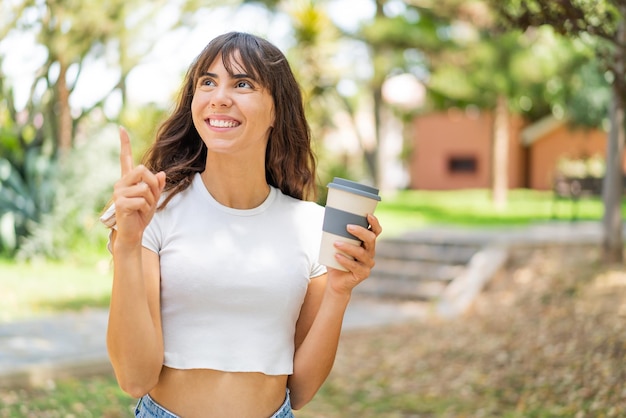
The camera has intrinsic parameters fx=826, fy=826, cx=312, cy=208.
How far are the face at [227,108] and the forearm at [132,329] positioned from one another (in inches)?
14.0

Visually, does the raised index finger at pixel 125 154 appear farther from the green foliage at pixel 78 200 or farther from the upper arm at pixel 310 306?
the green foliage at pixel 78 200

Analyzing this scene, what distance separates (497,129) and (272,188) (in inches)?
686

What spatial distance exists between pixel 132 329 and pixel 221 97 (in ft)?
1.85

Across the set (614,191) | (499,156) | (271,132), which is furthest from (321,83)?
(271,132)

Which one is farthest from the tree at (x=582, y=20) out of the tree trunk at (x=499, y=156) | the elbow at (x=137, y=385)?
the tree trunk at (x=499, y=156)

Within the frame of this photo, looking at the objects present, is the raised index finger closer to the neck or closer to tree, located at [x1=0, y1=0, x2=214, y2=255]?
the neck

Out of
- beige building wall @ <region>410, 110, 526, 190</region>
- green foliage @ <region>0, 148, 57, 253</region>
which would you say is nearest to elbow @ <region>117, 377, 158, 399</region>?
green foliage @ <region>0, 148, 57, 253</region>

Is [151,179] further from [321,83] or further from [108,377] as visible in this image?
[321,83]

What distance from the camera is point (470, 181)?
30.7 meters

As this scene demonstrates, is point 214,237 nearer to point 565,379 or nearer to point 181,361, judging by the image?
point 181,361

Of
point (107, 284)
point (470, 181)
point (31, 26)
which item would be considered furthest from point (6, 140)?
point (470, 181)

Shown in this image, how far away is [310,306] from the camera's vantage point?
82.7 inches

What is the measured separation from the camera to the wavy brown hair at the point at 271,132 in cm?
199

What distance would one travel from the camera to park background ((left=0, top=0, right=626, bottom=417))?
233 inches
